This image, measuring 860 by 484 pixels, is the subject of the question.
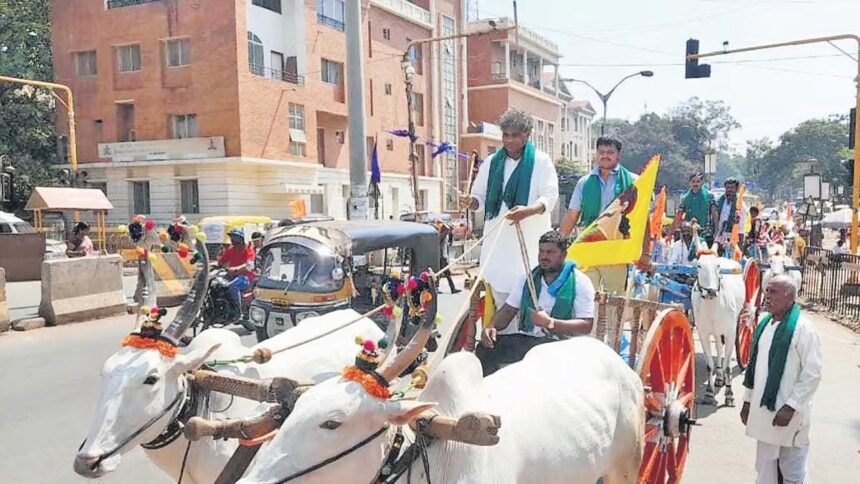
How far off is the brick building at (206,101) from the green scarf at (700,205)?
812 inches

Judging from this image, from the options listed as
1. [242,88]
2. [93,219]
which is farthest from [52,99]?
[242,88]

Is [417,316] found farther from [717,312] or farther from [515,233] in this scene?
[717,312]

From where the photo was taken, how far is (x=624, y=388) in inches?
152

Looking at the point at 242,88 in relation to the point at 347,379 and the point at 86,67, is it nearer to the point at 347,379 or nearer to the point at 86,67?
the point at 86,67

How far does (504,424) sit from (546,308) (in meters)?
1.53

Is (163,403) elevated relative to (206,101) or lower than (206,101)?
lower

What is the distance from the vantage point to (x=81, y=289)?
539 inches

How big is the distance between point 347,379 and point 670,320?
2806 mm

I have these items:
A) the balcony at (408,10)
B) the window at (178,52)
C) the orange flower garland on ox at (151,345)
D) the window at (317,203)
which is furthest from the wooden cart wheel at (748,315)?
the balcony at (408,10)

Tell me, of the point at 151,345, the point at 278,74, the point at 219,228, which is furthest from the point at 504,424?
the point at 278,74

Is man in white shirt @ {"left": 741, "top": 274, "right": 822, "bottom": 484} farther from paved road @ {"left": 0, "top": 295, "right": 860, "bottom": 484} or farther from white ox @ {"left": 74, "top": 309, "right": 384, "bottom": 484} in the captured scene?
white ox @ {"left": 74, "top": 309, "right": 384, "bottom": 484}

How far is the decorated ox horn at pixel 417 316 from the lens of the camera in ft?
8.70

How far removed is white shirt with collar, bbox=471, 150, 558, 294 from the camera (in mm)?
5012

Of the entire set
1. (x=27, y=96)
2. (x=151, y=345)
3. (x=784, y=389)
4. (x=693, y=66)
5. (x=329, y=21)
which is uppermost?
(x=329, y=21)
